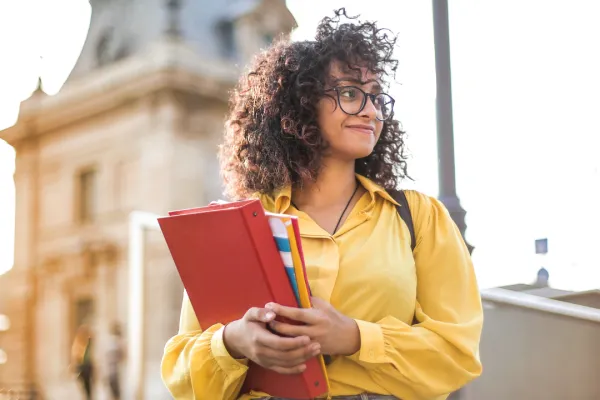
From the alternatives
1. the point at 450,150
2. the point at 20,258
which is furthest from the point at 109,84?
the point at 450,150

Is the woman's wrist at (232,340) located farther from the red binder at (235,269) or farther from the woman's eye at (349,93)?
the woman's eye at (349,93)

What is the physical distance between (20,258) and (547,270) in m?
8.85

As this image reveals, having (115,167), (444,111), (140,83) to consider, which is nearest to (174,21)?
(140,83)

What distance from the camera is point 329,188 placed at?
Result: 2.01 m

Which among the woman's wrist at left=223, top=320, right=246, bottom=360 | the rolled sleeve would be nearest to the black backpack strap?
the rolled sleeve

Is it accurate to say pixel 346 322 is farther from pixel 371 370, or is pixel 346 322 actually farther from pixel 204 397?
pixel 204 397

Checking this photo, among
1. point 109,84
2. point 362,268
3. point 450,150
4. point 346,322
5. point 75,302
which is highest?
point 109,84

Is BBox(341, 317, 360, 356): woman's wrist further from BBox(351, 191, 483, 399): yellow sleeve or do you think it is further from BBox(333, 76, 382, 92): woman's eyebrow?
BBox(333, 76, 382, 92): woman's eyebrow

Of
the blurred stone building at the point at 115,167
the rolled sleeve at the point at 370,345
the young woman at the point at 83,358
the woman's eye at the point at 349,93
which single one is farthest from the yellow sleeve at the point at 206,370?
the young woman at the point at 83,358

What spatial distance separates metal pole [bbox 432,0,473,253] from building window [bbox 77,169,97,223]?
7.10 metres

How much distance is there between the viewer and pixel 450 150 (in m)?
3.56

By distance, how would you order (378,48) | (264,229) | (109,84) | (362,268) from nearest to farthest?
(264,229)
(362,268)
(378,48)
(109,84)

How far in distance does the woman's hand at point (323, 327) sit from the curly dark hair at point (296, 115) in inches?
18.1

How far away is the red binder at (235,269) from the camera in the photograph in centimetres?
164
